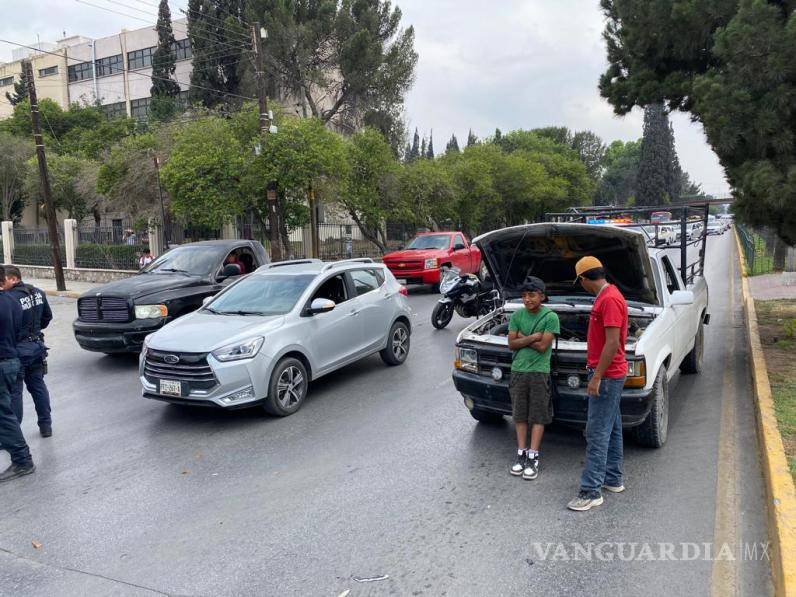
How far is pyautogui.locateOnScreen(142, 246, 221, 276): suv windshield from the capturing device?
11336 mm

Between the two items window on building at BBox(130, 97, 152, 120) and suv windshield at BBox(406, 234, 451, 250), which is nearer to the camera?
suv windshield at BBox(406, 234, 451, 250)

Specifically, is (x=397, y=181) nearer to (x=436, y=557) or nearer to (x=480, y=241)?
(x=480, y=241)

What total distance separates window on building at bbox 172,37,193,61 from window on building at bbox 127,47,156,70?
3893 millimetres

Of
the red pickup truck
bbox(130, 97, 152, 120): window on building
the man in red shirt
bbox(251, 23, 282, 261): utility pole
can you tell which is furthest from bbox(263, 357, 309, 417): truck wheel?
bbox(130, 97, 152, 120): window on building

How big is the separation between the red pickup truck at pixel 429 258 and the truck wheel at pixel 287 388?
11.1 meters

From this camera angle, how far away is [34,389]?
6.63m

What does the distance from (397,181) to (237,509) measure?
22.6 metres

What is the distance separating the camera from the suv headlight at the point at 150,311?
10023 mm

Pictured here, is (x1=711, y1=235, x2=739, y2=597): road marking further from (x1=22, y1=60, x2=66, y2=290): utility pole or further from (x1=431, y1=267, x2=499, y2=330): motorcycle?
(x1=22, y1=60, x2=66, y2=290): utility pole

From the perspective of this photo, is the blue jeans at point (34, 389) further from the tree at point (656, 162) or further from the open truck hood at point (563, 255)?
the tree at point (656, 162)

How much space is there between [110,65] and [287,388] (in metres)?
55.1

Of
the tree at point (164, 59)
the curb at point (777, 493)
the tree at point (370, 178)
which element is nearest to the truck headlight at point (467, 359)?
the curb at point (777, 493)

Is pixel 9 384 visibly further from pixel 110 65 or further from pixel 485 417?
pixel 110 65

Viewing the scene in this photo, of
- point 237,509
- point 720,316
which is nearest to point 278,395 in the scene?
point 237,509
